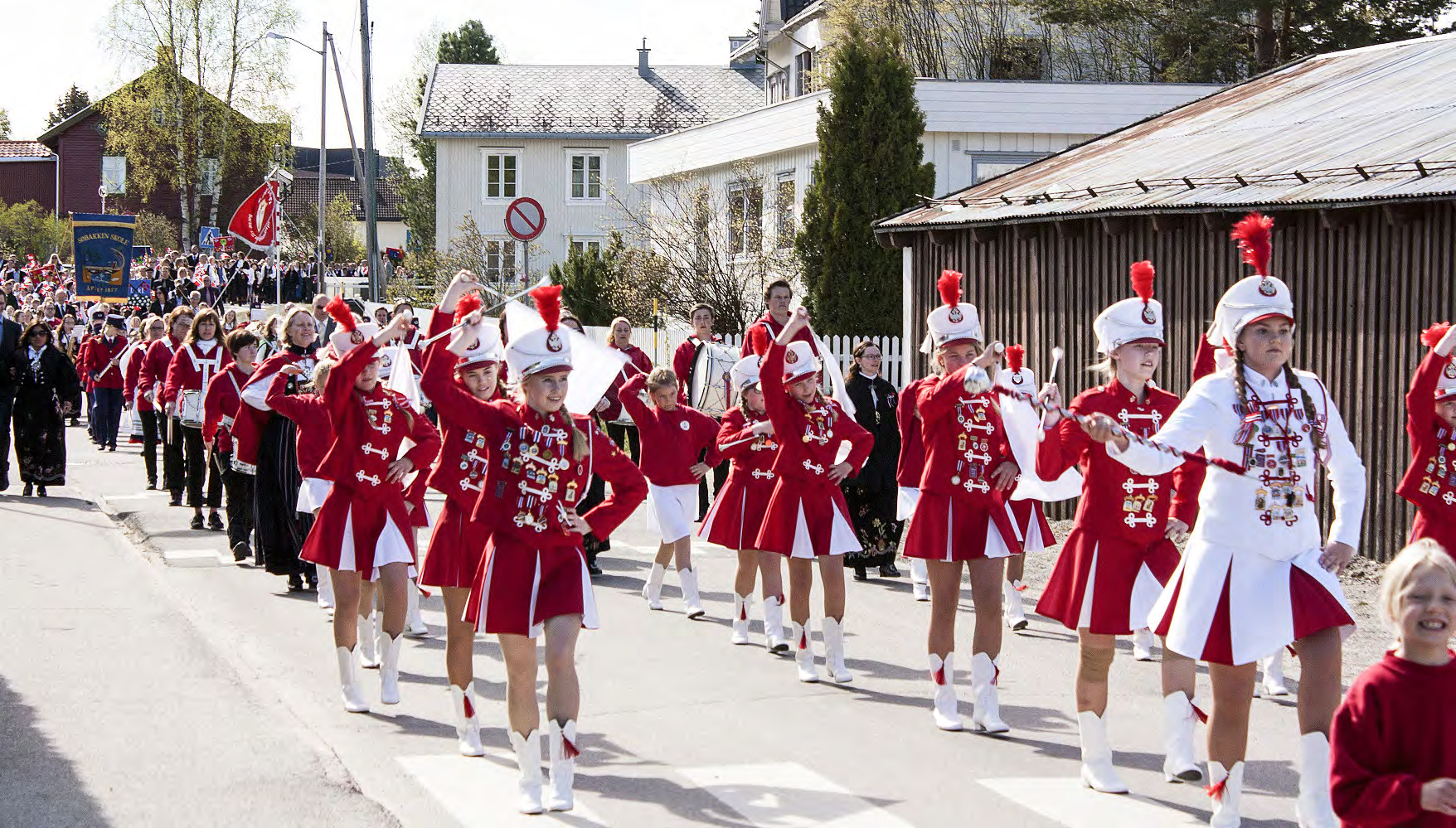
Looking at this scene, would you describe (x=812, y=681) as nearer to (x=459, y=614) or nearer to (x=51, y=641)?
(x=459, y=614)

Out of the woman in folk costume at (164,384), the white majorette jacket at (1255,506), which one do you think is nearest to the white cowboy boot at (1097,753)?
the white majorette jacket at (1255,506)

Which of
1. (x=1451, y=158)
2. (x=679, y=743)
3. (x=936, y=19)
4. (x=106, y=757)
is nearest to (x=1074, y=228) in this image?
(x=1451, y=158)

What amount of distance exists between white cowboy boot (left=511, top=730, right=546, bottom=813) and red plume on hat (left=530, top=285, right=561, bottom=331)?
1.65 meters

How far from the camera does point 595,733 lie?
27.0 feet

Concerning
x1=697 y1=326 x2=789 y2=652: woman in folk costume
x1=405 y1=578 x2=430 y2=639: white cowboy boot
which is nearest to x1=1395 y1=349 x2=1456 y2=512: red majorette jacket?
x1=697 y1=326 x2=789 y2=652: woman in folk costume

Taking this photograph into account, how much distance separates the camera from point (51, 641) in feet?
34.5

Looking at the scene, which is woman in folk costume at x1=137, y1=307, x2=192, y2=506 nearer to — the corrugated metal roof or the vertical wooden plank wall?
the corrugated metal roof

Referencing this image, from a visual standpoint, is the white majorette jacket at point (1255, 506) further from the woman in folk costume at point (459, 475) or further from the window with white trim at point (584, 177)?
the window with white trim at point (584, 177)

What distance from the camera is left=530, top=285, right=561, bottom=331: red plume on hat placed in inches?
271

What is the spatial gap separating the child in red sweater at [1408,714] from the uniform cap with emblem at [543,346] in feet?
11.8

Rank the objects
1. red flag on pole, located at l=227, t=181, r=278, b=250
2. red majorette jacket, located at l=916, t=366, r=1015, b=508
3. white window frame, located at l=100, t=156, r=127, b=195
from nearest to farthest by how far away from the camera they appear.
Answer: red majorette jacket, located at l=916, t=366, r=1015, b=508, red flag on pole, located at l=227, t=181, r=278, b=250, white window frame, located at l=100, t=156, r=127, b=195

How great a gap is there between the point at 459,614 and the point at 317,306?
29.5 feet

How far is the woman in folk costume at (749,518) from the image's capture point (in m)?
10.3

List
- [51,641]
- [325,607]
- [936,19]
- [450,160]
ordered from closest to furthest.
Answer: [51,641]
[325,607]
[936,19]
[450,160]
